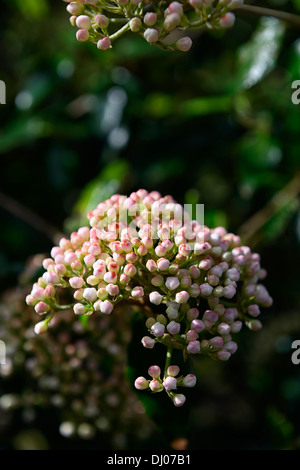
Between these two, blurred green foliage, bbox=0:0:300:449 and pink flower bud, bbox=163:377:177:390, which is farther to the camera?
blurred green foliage, bbox=0:0:300:449

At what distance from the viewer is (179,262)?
3.93 feet

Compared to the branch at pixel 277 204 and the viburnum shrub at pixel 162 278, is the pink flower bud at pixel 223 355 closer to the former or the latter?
the viburnum shrub at pixel 162 278

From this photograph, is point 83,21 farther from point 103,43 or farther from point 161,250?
point 161,250

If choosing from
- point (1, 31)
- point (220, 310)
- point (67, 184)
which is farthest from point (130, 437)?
point (1, 31)

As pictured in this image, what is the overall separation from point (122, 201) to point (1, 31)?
6.72 ft

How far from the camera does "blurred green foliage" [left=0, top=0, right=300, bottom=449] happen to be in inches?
84.1

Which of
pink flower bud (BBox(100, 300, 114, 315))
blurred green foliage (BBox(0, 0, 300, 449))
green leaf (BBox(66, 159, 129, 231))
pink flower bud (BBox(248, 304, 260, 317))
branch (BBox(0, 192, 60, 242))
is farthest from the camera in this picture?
blurred green foliage (BBox(0, 0, 300, 449))

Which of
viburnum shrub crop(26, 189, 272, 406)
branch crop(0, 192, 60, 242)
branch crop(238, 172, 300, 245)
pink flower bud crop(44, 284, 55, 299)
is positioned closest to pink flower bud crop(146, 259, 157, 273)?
viburnum shrub crop(26, 189, 272, 406)

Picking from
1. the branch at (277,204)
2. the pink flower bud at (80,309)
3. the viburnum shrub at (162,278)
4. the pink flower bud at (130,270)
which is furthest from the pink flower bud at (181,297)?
the branch at (277,204)

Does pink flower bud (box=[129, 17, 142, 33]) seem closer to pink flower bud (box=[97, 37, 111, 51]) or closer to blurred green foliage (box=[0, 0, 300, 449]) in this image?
pink flower bud (box=[97, 37, 111, 51])

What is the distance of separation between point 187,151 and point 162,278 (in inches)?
47.9

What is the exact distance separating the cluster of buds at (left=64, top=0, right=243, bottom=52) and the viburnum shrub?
37 centimetres

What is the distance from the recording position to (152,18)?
1.16m

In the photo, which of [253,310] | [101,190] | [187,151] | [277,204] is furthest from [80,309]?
[187,151]
